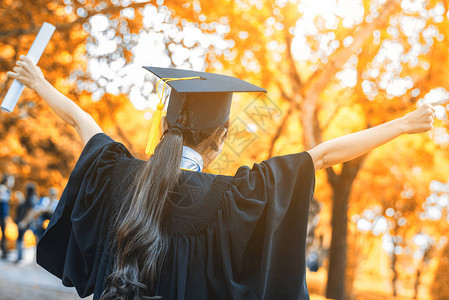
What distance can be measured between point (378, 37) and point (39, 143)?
16.0 meters

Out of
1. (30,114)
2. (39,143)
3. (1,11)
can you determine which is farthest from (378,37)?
(39,143)

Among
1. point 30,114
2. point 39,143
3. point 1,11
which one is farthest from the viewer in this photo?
point 39,143

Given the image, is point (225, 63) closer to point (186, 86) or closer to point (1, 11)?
point (1, 11)

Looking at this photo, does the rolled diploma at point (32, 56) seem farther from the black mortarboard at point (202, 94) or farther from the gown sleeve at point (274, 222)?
the gown sleeve at point (274, 222)

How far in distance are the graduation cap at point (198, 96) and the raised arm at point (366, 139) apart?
1.32 ft

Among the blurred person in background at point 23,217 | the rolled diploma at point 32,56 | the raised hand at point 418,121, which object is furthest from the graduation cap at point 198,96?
the blurred person in background at point 23,217

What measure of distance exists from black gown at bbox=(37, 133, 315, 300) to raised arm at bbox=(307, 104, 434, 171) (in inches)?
2.8

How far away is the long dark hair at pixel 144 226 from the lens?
69.9 inches

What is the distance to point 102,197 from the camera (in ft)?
6.56

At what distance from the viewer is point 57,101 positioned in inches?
86.0

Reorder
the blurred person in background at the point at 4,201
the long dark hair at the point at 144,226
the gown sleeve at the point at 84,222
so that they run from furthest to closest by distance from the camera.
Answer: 1. the blurred person in background at the point at 4,201
2. the gown sleeve at the point at 84,222
3. the long dark hair at the point at 144,226

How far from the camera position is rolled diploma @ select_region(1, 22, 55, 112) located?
2068mm

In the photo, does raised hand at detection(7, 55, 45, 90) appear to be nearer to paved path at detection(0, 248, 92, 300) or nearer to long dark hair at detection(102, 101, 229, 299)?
long dark hair at detection(102, 101, 229, 299)

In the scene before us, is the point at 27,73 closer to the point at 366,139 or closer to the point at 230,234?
the point at 230,234
